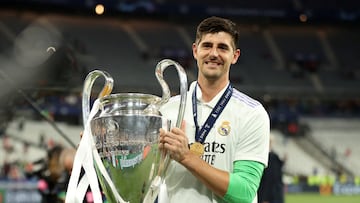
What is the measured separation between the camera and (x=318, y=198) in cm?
1552

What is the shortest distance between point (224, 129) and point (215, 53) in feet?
0.88

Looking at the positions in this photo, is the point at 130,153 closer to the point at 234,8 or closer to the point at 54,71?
the point at 54,71

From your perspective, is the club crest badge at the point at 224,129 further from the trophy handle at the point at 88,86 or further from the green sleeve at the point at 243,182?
the trophy handle at the point at 88,86

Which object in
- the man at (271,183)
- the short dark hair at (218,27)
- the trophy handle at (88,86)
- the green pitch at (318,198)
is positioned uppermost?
the short dark hair at (218,27)

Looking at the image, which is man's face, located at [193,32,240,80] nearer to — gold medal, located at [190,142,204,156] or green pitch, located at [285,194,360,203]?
gold medal, located at [190,142,204,156]

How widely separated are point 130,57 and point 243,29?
184 inches

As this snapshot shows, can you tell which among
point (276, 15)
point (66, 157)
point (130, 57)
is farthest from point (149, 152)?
point (276, 15)

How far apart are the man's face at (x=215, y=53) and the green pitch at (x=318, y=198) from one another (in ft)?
40.0

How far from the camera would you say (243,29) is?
23203 millimetres

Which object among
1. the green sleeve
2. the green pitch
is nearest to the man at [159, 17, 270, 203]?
the green sleeve

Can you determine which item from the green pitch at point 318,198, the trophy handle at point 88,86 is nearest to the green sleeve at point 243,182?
the trophy handle at point 88,86

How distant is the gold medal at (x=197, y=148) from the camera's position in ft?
6.72

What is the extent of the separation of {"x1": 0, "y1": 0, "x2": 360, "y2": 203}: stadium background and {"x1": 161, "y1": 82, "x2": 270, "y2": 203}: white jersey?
43.8ft

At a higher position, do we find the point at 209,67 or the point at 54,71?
the point at 54,71
